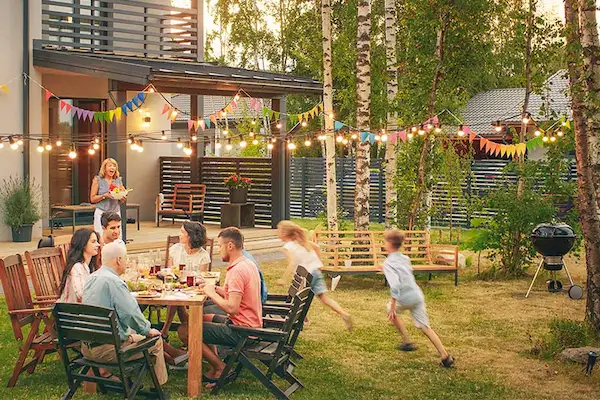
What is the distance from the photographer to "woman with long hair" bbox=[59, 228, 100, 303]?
8.29 metres

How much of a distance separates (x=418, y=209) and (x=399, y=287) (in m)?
6.96

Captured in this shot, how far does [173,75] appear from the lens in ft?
56.1

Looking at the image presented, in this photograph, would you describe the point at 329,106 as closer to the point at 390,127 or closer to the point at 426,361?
the point at 390,127

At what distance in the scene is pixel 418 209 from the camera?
54.3 feet

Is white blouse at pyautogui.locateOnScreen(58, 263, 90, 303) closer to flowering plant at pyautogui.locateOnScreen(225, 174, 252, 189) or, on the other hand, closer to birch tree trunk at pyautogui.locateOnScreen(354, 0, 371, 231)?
birch tree trunk at pyautogui.locateOnScreen(354, 0, 371, 231)

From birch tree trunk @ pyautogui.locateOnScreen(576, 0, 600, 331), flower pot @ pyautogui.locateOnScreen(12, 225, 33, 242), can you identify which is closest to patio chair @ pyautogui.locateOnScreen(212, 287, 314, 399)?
birch tree trunk @ pyautogui.locateOnScreen(576, 0, 600, 331)

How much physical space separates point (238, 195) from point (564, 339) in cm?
1122

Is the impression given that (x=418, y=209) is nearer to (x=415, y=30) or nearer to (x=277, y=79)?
(x=415, y=30)

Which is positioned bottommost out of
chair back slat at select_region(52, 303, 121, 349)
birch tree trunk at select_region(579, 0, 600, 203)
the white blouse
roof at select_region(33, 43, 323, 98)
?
chair back slat at select_region(52, 303, 121, 349)

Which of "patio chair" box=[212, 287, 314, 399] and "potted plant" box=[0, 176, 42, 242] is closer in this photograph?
"patio chair" box=[212, 287, 314, 399]

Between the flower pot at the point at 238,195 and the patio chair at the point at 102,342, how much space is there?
41.8 ft

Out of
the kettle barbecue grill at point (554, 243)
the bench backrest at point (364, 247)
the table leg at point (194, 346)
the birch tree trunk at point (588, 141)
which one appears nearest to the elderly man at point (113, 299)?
the table leg at point (194, 346)

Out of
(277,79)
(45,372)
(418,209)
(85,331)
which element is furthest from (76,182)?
(85,331)

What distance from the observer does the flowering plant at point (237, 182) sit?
67.6ft
